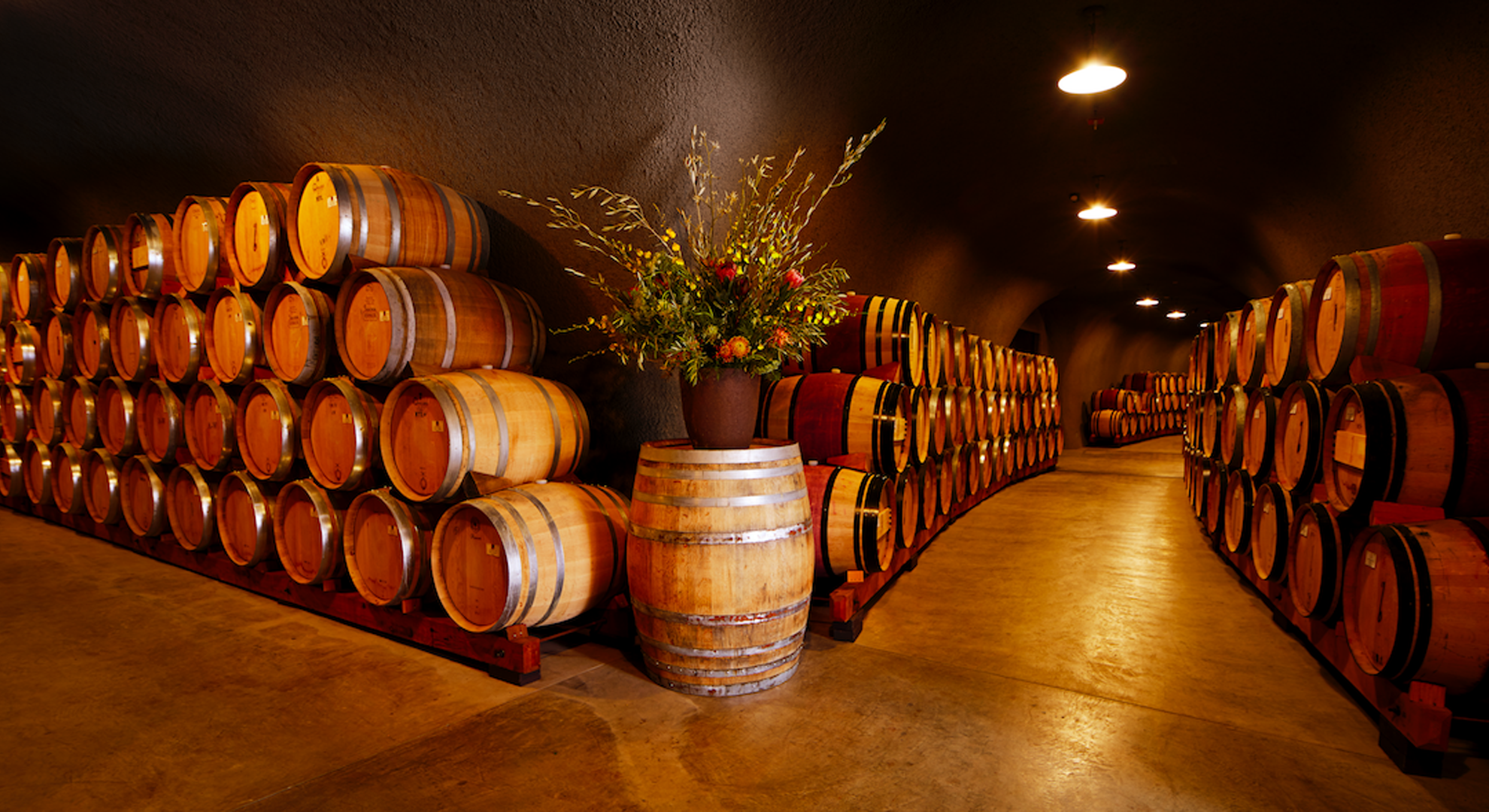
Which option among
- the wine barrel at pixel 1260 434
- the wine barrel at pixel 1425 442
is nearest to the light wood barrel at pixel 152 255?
the wine barrel at pixel 1425 442

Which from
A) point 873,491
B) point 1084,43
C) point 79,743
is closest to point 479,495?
point 79,743

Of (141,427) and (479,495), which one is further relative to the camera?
(141,427)

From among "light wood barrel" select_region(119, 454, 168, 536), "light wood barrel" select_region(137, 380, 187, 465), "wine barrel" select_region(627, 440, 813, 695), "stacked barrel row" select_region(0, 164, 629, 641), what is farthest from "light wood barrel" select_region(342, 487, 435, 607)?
"light wood barrel" select_region(119, 454, 168, 536)

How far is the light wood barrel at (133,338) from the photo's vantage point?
197 inches

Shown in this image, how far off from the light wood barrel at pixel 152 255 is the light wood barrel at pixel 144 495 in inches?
47.5

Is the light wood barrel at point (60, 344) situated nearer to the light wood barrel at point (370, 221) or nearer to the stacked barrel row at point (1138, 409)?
the light wood barrel at point (370, 221)

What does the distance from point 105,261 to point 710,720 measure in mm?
5633

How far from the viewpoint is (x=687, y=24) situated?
4.00 meters

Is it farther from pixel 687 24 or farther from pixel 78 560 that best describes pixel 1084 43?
pixel 78 560

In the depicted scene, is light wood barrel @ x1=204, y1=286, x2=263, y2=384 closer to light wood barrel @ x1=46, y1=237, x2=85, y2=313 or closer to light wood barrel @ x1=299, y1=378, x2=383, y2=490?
light wood barrel @ x1=299, y1=378, x2=383, y2=490

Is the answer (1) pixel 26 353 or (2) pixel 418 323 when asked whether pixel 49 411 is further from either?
(2) pixel 418 323

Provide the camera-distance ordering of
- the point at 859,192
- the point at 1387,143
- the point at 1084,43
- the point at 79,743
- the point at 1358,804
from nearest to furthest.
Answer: the point at 1358,804
the point at 79,743
the point at 1387,143
the point at 1084,43
the point at 859,192

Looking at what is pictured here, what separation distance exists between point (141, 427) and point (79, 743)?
3255 millimetres

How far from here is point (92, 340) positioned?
215 inches
